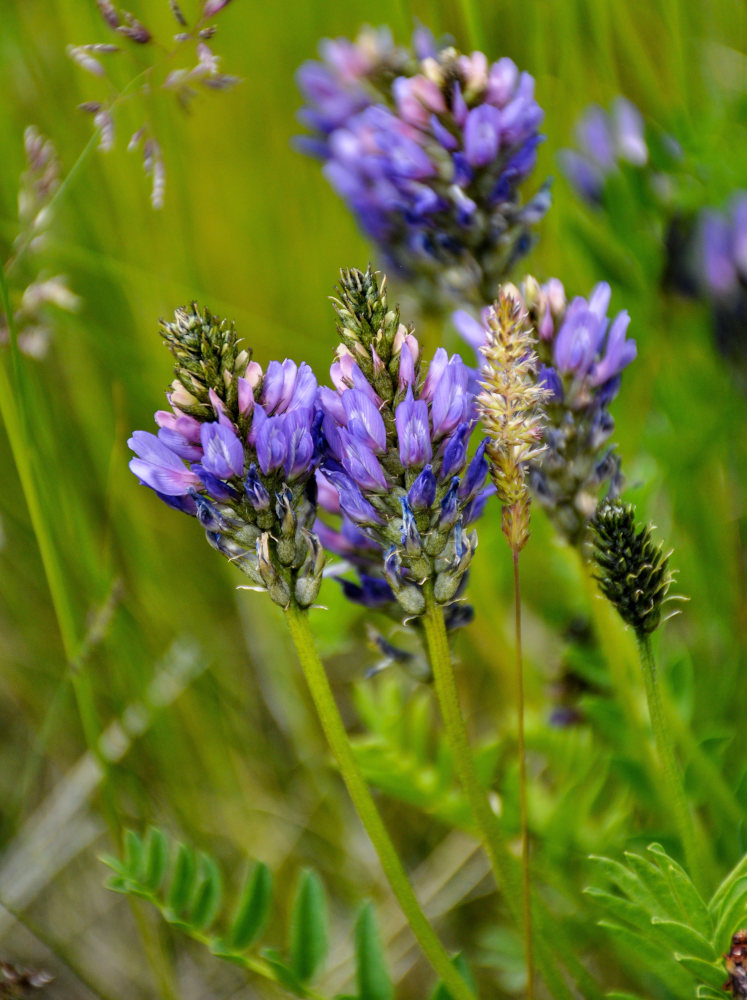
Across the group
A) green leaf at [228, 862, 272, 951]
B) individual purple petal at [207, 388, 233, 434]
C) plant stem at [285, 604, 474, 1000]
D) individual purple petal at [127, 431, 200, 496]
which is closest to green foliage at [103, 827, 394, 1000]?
green leaf at [228, 862, 272, 951]

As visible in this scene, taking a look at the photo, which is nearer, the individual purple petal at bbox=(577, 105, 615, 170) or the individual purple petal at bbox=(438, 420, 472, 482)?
Result: the individual purple petal at bbox=(438, 420, 472, 482)

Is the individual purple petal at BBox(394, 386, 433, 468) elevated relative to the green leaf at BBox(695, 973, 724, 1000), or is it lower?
elevated

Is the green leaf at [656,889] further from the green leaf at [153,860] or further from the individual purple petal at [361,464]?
the green leaf at [153,860]

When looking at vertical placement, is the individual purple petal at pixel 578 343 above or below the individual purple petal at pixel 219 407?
below

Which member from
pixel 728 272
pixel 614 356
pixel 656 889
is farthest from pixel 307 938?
pixel 728 272

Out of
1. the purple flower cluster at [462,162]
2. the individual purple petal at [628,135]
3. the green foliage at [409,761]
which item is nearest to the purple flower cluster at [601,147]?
the individual purple petal at [628,135]

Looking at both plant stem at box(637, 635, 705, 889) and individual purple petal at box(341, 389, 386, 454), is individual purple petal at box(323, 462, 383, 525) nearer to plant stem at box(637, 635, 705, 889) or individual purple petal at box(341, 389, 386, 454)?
individual purple petal at box(341, 389, 386, 454)
